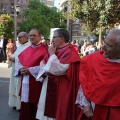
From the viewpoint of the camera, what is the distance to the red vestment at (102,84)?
323 cm

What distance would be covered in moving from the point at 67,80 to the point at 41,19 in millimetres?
65985

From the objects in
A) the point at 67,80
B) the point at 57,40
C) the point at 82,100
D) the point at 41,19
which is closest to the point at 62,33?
the point at 57,40

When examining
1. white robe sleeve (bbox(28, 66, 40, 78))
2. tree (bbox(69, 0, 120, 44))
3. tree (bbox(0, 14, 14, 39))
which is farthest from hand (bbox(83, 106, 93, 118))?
tree (bbox(0, 14, 14, 39))

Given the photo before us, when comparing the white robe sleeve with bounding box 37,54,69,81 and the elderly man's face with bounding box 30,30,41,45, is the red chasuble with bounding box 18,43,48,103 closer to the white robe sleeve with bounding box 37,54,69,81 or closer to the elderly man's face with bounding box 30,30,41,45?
the elderly man's face with bounding box 30,30,41,45

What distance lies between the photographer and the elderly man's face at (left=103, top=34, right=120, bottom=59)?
3.28 meters

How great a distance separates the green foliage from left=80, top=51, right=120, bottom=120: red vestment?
12994 millimetres

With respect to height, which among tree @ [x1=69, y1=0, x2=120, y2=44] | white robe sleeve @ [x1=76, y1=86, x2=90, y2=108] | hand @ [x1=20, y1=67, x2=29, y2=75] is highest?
tree @ [x1=69, y1=0, x2=120, y2=44]

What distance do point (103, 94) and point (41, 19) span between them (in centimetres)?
6713

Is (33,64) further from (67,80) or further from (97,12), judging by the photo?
(97,12)

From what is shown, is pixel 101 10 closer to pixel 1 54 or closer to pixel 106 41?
pixel 1 54

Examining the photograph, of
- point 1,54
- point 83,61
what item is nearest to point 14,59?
point 83,61

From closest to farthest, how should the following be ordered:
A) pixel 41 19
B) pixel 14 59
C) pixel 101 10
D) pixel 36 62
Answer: pixel 36 62, pixel 14 59, pixel 101 10, pixel 41 19

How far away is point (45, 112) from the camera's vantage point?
4816mm

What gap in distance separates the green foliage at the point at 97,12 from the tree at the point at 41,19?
48570mm
